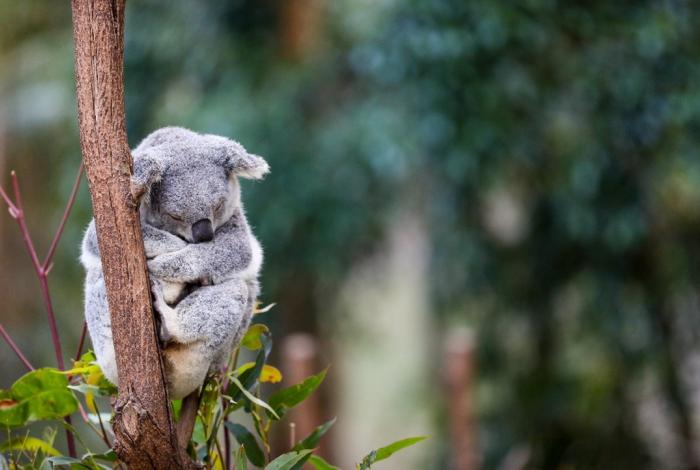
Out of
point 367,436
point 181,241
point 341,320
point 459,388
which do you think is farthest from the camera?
point 367,436

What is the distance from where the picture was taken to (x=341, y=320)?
21.1ft

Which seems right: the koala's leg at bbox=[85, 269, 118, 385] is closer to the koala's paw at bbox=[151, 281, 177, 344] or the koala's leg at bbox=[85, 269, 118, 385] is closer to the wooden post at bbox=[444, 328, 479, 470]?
the koala's paw at bbox=[151, 281, 177, 344]

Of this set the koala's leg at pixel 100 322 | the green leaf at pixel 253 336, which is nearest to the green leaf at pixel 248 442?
the green leaf at pixel 253 336

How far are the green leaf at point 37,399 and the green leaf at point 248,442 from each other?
1.01ft

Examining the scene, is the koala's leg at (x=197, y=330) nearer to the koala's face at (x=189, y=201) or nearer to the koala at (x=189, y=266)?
the koala at (x=189, y=266)

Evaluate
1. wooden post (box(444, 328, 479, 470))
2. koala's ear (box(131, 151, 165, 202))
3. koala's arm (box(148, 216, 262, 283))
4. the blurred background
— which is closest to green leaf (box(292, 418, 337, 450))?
koala's arm (box(148, 216, 262, 283))

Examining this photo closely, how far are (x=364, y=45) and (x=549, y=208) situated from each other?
1.53m

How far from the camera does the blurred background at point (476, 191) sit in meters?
4.53

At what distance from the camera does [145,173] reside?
1.52 meters

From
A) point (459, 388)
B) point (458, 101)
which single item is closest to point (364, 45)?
point (458, 101)

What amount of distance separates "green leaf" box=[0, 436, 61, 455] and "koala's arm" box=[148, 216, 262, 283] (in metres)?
0.42

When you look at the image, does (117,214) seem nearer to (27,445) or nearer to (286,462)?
(286,462)

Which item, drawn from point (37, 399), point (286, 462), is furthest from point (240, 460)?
point (37, 399)

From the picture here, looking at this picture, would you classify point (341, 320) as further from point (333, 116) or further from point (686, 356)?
point (686, 356)
